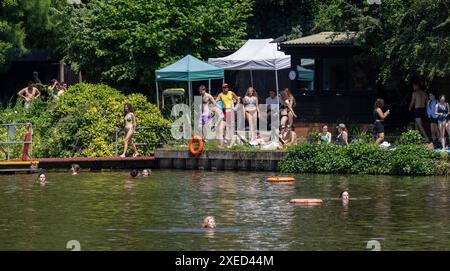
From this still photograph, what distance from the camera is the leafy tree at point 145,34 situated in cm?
5066

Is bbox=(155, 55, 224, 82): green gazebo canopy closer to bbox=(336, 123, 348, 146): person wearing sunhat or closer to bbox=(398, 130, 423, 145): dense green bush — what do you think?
bbox=(336, 123, 348, 146): person wearing sunhat

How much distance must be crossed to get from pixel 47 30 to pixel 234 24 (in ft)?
26.0

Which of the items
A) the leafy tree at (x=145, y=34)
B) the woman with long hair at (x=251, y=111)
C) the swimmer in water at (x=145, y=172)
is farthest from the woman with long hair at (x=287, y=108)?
the leafy tree at (x=145, y=34)

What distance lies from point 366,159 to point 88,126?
365 inches

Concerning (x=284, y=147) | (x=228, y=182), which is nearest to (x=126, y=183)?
(x=228, y=182)

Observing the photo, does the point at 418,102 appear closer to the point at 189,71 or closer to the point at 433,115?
the point at 433,115

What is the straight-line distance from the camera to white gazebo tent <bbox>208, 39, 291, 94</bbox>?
48969 mm

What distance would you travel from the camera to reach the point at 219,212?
3378 centimetres

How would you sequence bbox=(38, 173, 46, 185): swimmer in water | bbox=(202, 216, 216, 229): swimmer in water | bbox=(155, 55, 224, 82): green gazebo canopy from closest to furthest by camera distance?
1. bbox=(202, 216, 216, 229): swimmer in water
2. bbox=(38, 173, 46, 185): swimmer in water
3. bbox=(155, 55, 224, 82): green gazebo canopy

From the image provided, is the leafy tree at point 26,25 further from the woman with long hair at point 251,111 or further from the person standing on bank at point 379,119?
the person standing on bank at point 379,119

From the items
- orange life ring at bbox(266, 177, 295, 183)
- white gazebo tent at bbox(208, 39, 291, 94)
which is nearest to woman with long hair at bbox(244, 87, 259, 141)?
white gazebo tent at bbox(208, 39, 291, 94)

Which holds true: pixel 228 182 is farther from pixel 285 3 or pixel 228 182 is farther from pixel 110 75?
pixel 285 3

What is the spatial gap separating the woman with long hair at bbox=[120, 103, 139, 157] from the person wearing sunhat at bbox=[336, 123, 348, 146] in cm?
633

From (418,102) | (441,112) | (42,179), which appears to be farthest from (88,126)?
(441,112)
